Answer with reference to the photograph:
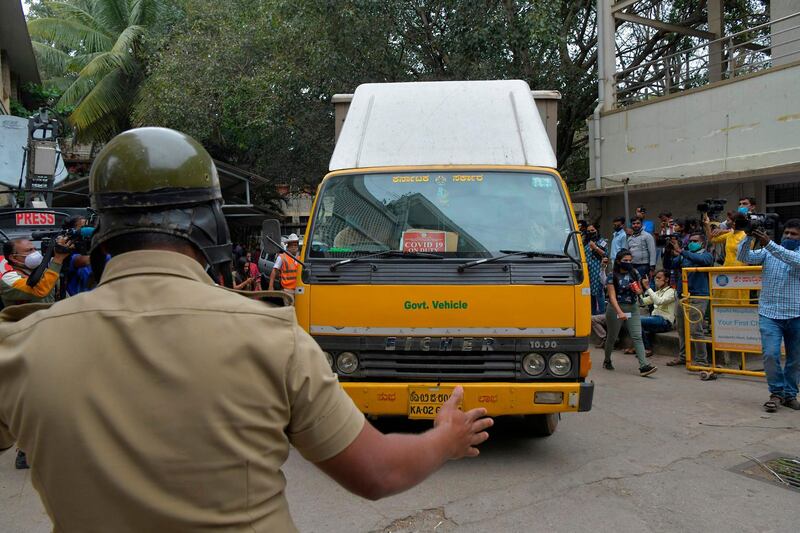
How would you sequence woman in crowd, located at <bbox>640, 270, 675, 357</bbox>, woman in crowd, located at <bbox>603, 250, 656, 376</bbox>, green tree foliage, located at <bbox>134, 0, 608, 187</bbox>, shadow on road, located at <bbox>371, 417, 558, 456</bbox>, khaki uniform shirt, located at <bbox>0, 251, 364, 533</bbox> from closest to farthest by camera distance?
1. khaki uniform shirt, located at <bbox>0, 251, 364, 533</bbox>
2. shadow on road, located at <bbox>371, 417, 558, 456</bbox>
3. woman in crowd, located at <bbox>603, 250, 656, 376</bbox>
4. woman in crowd, located at <bbox>640, 270, 675, 357</bbox>
5. green tree foliage, located at <bbox>134, 0, 608, 187</bbox>

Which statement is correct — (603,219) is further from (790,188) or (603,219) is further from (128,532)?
(128,532)

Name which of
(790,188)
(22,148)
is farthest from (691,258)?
(22,148)

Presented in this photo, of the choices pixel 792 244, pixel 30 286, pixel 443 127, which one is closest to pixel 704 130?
pixel 792 244

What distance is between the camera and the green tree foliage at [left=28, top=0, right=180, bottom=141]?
18781 millimetres

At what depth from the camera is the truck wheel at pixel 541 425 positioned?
5305 millimetres

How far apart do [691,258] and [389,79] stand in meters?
7.66

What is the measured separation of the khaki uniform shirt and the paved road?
9.26 feet

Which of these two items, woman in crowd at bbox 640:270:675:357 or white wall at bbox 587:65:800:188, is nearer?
woman in crowd at bbox 640:270:675:357

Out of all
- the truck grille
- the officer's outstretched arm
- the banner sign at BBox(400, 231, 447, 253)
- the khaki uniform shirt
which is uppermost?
the banner sign at BBox(400, 231, 447, 253)

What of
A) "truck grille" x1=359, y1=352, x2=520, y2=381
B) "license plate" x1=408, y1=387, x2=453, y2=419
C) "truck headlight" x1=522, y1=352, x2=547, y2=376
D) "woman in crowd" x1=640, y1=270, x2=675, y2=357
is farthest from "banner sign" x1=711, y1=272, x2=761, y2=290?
"license plate" x1=408, y1=387, x2=453, y2=419

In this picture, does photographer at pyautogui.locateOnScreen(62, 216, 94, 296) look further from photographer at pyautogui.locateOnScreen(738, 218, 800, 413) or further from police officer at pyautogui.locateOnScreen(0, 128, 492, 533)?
photographer at pyautogui.locateOnScreen(738, 218, 800, 413)

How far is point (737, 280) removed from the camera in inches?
301

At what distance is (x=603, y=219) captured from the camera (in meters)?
14.5

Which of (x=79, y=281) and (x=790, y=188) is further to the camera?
(x=790, y=188)
